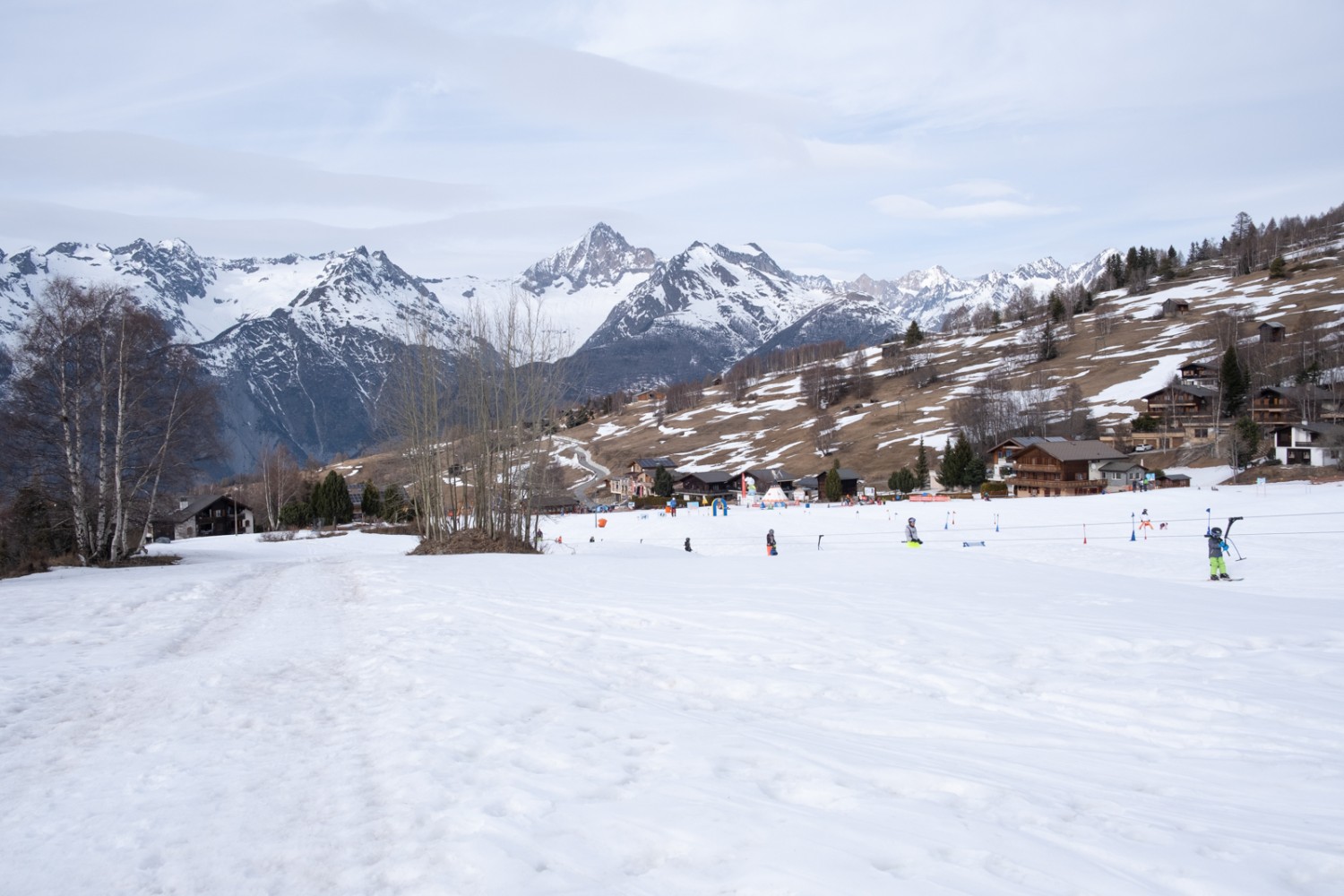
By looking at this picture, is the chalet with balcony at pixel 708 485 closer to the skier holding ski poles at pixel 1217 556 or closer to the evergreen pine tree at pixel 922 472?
the evergreen pine tree at pixel 922 472

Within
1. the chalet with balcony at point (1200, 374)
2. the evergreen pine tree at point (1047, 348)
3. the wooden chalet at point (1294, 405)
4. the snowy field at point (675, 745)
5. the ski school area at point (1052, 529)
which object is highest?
the evergreen pine tree at point (1047, 348)

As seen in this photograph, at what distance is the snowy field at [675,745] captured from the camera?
14.8ft

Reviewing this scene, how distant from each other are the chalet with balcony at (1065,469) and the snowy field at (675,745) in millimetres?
76545

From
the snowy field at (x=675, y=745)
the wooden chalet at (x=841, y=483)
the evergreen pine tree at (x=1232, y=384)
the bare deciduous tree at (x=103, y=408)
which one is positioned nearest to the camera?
the snowy field at (x=675, y=745)

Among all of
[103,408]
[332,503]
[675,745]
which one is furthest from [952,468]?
[675,745]

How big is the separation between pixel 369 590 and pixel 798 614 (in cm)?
920

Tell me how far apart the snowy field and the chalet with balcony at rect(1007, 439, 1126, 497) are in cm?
7655

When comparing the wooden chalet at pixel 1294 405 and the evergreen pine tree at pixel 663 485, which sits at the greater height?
the wooden chalet at pixel 1294 405

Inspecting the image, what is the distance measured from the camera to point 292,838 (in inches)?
190

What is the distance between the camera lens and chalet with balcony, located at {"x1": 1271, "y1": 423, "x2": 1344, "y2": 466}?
234 feet

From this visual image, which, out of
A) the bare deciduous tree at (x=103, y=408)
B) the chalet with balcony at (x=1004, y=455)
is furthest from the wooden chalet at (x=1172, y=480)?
the bare deciduous tree at (x=103, y=408)

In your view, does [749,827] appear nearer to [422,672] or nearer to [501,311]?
[422,672]

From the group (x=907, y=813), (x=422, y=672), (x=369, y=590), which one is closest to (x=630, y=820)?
(x=907, y=813)

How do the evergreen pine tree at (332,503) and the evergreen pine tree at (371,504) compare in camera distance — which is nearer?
the evergreen pine tree at (332,503)
